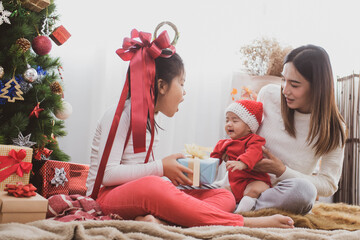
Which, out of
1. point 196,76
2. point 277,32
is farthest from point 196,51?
point 277,32

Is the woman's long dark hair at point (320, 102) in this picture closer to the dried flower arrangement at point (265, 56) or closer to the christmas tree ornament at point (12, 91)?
the dried flower arrangement at point (265, 56)

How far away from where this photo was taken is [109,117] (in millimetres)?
1222

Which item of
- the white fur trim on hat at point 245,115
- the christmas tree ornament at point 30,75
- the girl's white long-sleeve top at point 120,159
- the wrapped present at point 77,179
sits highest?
the christmas tree ornament at point 30,75

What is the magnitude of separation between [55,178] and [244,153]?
0.83 metres

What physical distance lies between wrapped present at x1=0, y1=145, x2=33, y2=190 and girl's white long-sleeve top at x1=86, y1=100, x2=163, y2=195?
0.23 metres

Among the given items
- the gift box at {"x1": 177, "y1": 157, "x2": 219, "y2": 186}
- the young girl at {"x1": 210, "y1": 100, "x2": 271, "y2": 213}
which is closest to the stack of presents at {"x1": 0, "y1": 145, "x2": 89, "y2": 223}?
the gift box at {"x1": 177, "y1": 157, "x2": 219, "y2": 186}

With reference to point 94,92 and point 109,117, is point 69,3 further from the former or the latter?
point 109,117

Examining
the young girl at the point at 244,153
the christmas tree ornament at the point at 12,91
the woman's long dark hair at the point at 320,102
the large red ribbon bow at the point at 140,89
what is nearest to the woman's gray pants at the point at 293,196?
the young girl at the point at 244,153

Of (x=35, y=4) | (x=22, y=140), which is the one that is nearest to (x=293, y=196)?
(x=22, y=140)

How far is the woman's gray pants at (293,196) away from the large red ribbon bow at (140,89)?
1.56 feet

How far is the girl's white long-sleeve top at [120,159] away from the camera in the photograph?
1.16m

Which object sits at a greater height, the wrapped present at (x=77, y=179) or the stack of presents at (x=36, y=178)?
the stack of presents at (x=36, y=178)

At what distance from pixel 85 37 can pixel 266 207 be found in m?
1.52

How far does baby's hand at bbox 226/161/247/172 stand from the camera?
50.8 inches
